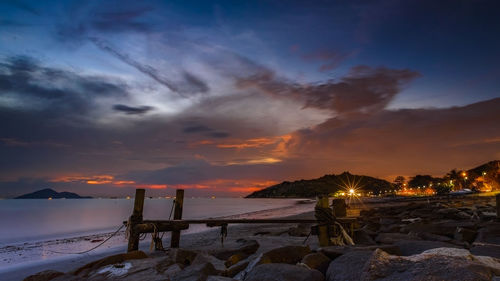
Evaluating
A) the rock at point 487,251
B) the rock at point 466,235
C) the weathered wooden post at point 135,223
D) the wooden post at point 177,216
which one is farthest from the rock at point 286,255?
the wooden post at point 177,216

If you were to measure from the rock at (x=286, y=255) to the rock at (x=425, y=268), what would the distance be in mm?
2681

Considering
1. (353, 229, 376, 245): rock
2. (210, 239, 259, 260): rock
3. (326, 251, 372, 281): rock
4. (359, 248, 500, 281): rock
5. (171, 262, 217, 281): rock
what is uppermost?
(359, 248, 500, 281): rock

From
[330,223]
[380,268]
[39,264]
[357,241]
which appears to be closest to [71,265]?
[39,264]

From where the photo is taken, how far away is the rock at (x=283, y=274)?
4797 millimetres

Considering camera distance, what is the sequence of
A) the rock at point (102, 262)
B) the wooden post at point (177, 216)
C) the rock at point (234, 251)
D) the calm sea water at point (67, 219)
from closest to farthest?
the rock at point (102, 262), the rock at point (234, 251), the wooden post at point (177, 216), the calm sea water at point (67, 219)

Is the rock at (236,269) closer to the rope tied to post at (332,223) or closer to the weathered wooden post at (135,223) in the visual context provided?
the rope tied to post at (332,223)

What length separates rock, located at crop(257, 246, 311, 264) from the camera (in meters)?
6.57

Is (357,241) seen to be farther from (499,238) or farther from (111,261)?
(111,261)

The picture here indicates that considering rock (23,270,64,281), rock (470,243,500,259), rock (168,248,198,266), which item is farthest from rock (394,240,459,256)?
rock (23,270,64,281)

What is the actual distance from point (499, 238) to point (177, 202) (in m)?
12.4

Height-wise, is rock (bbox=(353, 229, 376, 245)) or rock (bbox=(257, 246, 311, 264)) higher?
rock (bbox=(257, 246, 311, 264))

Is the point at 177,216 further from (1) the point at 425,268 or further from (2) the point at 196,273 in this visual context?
(1) the point at 425,268

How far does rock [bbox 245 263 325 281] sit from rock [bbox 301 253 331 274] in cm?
89

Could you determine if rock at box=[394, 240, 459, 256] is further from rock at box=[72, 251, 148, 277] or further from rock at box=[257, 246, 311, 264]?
rock at box=[72, 251, 148, 277]
